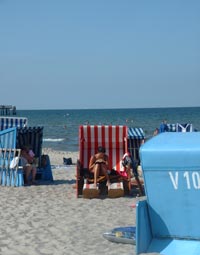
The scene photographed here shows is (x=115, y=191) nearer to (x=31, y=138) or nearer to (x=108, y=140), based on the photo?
(x=108, y=140)

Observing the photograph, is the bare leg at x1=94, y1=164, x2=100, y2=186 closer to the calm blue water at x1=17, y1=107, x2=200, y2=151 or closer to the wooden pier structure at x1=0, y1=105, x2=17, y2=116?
the calm blue water at x1=17, y1=107, x2=200, y2=151

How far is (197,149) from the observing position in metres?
4.97

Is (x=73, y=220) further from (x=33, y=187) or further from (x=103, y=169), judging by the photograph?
(x=33, y=187)

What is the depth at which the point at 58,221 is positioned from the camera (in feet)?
23.9

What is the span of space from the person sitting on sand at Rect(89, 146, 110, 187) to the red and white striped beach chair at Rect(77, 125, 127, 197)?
43 cm

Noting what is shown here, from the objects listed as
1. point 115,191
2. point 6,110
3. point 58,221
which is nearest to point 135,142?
point 115,191

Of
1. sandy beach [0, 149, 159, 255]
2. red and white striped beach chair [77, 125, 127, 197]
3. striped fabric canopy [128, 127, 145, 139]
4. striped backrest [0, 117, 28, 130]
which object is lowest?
sandy beach [0, 149, 159, 255]

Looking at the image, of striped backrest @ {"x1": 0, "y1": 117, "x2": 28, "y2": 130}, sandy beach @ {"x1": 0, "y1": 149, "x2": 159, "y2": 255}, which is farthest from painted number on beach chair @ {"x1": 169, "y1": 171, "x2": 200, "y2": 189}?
striped backrest @ {"x1": 0, "y1": 117, "x2": 28, "y2": 130}

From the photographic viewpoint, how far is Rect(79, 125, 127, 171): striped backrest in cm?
1059

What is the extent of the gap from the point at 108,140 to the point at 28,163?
5.80ft

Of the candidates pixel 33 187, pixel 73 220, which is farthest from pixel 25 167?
pixel 73 220

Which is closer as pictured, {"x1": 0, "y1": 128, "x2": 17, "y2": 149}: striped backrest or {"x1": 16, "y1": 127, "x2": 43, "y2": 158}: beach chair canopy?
{"x1": 0, "y1": 128, "x2": 17, "y2": 149}: striped backrest

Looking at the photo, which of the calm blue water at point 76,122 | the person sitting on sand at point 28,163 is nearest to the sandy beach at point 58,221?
the person sitting on sand at point 28,163

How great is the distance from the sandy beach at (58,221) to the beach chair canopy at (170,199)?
1.61 ft
